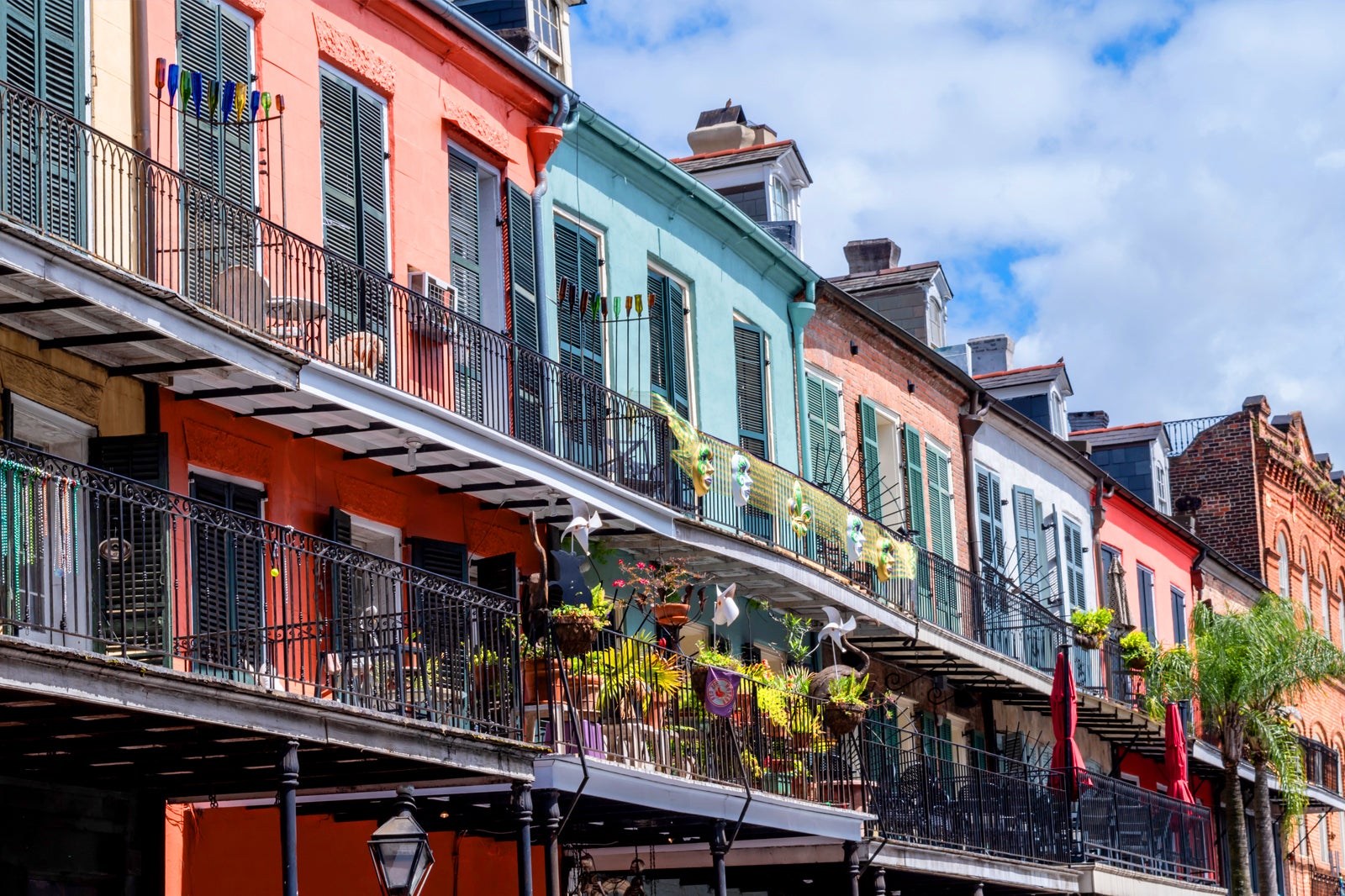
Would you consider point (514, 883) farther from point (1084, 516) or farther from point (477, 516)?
point (1084, 516)

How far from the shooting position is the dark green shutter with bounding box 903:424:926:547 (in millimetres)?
26109

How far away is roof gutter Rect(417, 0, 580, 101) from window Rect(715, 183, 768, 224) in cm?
691

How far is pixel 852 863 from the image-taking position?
62.0ft

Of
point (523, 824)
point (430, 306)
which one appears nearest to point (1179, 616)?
point (430, 306)

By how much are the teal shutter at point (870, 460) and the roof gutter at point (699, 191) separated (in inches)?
86.0

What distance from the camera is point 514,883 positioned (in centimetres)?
1792

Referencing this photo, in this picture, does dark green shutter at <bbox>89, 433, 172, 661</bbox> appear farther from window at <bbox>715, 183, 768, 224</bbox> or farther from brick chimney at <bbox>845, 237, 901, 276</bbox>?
brick chimney at <bbox>845, 237, 901, 276</bbox>

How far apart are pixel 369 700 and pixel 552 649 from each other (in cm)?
211

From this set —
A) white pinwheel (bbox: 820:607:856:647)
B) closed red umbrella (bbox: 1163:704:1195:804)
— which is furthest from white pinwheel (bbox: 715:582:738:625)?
closed red umbrella (bbox: 1163:704:1195:804)

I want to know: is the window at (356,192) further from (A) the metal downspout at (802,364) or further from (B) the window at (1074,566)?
(B) the window at (1074,566)

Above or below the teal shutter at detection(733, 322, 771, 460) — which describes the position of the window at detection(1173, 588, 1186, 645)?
below

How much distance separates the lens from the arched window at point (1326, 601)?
4712cm

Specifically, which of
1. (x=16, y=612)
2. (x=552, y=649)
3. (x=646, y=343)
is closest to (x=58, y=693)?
(x=16, y=612)

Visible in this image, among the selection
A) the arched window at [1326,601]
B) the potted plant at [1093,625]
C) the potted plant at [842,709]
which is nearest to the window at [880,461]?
the potted plant at [1093,625]
